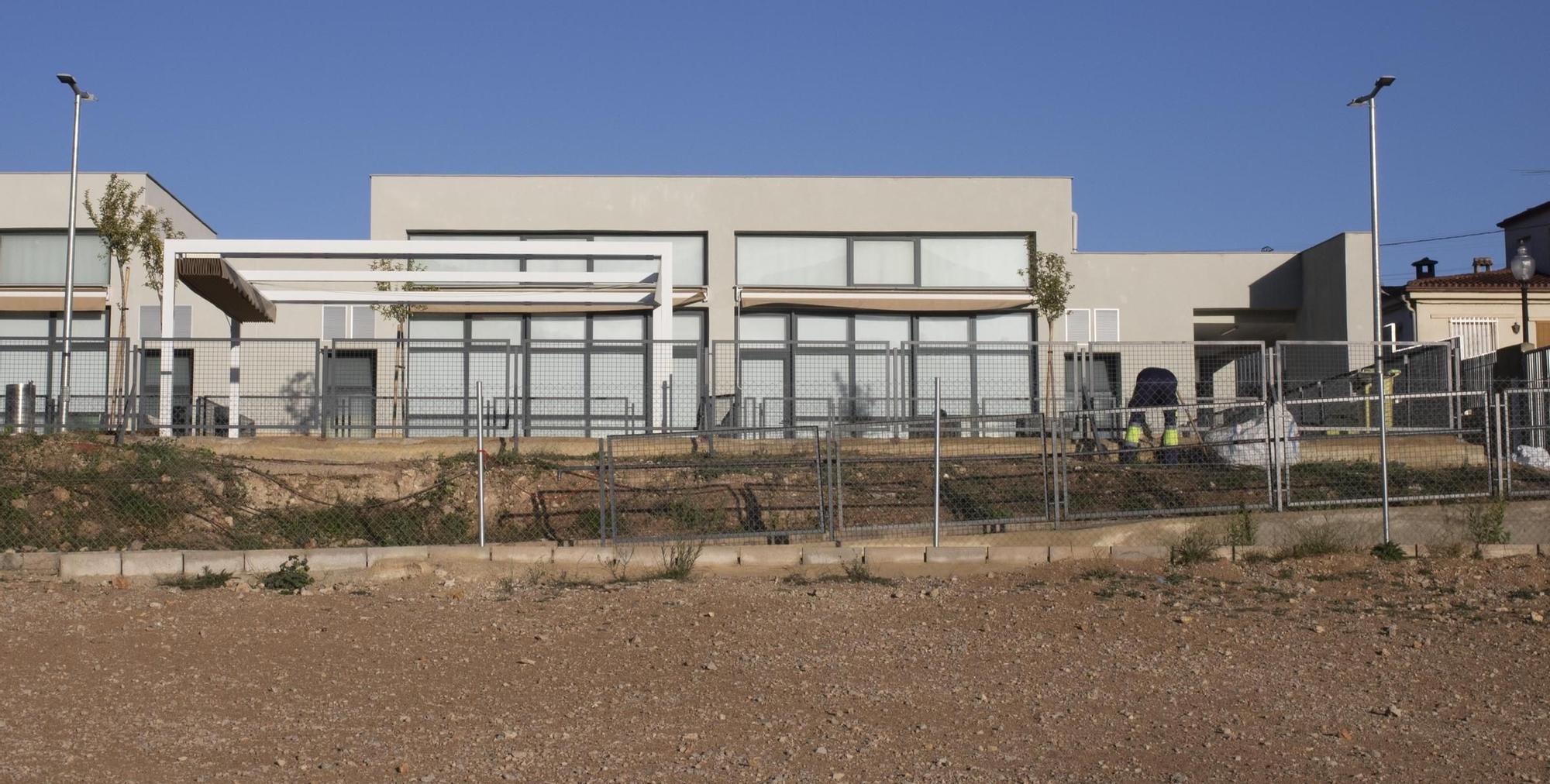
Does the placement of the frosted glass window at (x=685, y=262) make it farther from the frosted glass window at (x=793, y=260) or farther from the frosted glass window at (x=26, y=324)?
the frosted glass window at (x=26, y=324)

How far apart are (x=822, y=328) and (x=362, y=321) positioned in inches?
384

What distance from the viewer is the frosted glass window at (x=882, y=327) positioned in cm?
2719

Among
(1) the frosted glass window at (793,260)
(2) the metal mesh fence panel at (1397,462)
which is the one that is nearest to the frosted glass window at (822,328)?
(1) the frosted glass window at (793,260)

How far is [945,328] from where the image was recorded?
89.8 feet

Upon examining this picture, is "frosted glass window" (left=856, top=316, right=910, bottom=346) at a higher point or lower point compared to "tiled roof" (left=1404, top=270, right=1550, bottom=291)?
lower

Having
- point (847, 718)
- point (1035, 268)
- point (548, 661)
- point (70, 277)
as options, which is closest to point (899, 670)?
point (847, 718)

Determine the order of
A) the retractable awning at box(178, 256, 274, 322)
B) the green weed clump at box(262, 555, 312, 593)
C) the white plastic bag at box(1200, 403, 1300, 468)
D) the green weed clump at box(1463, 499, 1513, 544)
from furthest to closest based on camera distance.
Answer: the retractable awning at box(178, 256, 274, 322), the white plastic bag at box(1200, 403, 1300, 468), the green weed clump at box(1463, 499, 1513, 544), the green weed clump at box(262, 555, 312, 593)

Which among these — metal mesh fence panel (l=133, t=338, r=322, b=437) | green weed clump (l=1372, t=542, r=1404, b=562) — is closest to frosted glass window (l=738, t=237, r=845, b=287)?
metal mesh fence panel (l=133, t=338, r=322, b=437)

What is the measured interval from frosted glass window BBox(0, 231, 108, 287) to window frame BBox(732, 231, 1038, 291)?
13.7 meters

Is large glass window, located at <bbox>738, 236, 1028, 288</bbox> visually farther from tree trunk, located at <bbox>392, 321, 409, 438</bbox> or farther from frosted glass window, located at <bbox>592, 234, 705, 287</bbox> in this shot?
tree trunk, located at <bbox>392, 321, 409, 438</bbox>

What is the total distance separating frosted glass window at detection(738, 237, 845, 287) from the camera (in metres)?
27.6

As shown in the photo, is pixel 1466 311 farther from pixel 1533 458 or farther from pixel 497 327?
pixel 497 327

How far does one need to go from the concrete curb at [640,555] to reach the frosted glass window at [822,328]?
14.0m

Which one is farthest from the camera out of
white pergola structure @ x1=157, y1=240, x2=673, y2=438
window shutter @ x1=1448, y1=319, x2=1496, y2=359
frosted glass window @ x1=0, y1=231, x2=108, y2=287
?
window shutter @ x1=1448, y1=319, x2=1496, y2=359
